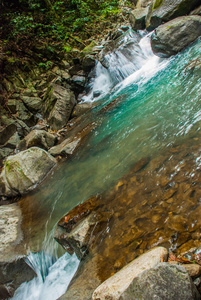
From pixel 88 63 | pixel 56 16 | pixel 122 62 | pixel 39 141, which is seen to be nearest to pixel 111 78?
pixel 122 62

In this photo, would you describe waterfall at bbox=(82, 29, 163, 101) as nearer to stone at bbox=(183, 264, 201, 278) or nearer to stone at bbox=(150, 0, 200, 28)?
stone at bbox=(150, 0, 200, 28)

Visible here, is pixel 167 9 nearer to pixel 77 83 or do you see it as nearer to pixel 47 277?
pixel 77 83

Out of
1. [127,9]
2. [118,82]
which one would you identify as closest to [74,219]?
[118,82]

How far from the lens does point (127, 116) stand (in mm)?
6906

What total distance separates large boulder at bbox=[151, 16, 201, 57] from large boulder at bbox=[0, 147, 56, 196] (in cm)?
836

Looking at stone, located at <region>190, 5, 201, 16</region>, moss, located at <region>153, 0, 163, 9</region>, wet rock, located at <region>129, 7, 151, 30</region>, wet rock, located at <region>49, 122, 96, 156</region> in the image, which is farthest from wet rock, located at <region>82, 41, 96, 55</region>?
wet rock, located at <region>49, 122, 96, 156</region>

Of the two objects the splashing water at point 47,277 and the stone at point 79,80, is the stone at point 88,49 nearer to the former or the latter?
the stone at point 79,80

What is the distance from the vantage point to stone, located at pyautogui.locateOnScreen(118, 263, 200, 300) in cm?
136

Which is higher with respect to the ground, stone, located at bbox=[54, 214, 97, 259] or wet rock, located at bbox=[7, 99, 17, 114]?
wet rock, located at bbox=[7, 99, 17, 114]

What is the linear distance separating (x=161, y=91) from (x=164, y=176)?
4.69 metres

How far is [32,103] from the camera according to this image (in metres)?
11.6

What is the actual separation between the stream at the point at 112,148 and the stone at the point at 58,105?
2.04m

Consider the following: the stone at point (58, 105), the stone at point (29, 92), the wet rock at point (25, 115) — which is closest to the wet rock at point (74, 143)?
the stone at point (58, 105)

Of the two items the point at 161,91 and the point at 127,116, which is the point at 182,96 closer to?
the point at 161,91
